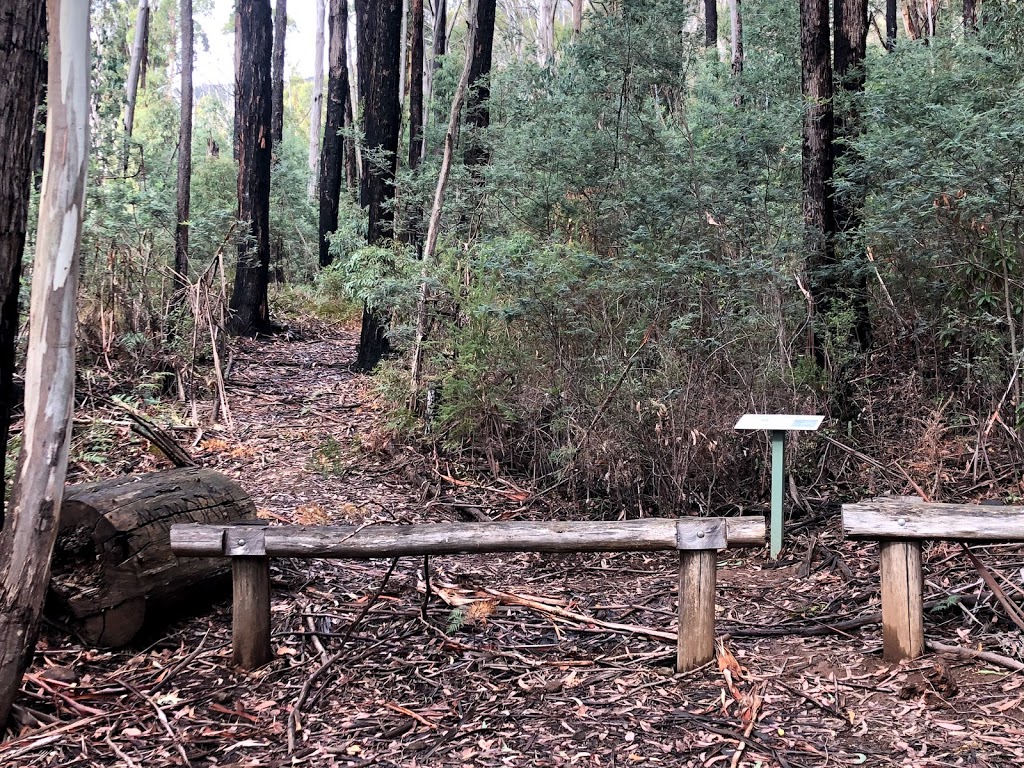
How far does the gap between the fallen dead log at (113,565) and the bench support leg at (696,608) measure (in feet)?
9.34

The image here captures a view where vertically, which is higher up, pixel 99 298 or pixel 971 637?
pixel 99 298

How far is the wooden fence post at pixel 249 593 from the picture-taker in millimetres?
4062

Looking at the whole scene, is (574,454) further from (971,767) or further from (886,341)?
(971,767)

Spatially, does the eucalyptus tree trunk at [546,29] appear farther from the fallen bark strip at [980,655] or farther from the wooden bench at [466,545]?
the fallen bark strip at [980,655]

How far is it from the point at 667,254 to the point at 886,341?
2.62 metres

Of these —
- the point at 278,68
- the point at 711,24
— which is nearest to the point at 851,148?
the point at 711,24

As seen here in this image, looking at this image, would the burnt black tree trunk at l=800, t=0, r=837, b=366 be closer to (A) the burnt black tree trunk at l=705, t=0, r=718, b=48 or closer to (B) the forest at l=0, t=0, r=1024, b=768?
(B) the forest at l=0, t=0, r=1024, b=768

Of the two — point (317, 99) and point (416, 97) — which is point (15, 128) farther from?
point (317, 99)

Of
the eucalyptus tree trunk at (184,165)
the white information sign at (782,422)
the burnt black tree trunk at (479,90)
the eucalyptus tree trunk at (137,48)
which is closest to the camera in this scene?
the white information sign at (782,422)

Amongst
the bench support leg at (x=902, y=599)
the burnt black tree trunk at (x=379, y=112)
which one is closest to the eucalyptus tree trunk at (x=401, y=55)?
the burnt black tree trunk at (x=379, y=112)

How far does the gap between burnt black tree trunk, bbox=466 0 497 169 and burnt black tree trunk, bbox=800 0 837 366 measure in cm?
388

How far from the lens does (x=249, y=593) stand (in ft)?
13.5

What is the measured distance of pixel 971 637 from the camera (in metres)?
4.23

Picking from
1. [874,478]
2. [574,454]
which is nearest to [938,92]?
[874,478]
